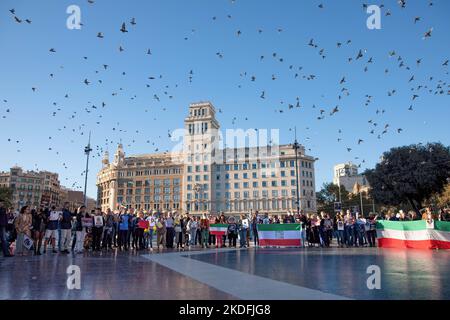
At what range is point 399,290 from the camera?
5.96 metres

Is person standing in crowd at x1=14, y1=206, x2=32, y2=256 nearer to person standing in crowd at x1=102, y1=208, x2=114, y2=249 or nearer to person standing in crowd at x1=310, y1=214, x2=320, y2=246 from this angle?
person standing in crowd at x1=102, y1=208, x2=114, y2=249

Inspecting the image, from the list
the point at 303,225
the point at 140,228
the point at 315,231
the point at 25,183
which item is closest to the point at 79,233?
the point at 140,228

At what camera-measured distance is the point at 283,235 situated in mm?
21266

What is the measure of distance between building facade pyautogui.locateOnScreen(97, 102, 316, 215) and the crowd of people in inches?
3228

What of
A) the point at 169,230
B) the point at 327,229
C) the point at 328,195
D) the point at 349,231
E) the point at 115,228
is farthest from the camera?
the point at 328,195

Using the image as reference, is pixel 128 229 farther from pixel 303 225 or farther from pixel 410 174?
pixel 410 174

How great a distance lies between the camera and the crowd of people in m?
15.6

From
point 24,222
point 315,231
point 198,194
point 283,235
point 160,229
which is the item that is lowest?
point 283,235

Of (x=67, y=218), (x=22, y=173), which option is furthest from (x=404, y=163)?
(x=22, y=173)

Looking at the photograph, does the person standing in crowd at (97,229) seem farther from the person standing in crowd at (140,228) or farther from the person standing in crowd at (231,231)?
the person standing in crowd at (231,231)

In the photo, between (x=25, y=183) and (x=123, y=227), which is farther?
(x=25, y=183)

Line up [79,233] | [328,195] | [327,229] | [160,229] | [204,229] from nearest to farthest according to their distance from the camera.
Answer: [79,233] < [160,229] < [327,229] < [204,229] < [328,195]

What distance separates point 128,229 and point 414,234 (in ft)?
52.7
